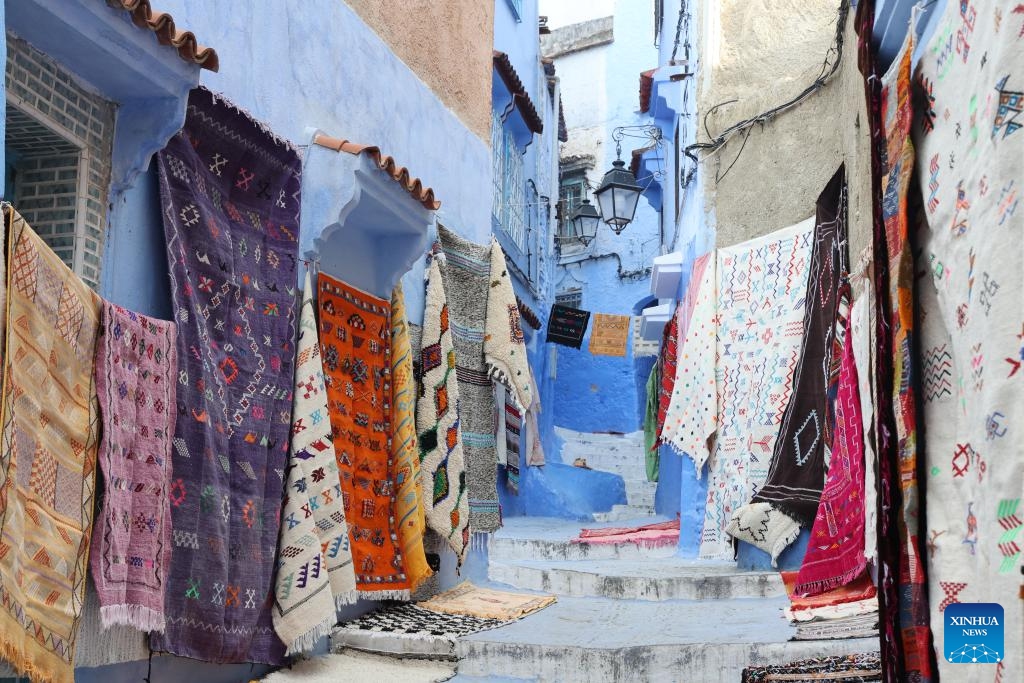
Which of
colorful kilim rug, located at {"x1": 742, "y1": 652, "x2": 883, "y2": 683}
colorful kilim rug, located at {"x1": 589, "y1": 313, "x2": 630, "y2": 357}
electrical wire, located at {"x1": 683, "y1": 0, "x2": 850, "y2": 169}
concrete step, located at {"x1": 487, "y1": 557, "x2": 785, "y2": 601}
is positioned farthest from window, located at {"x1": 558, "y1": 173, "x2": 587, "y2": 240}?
colorful kilim rug, located at {"x1": 742, "y1": 652, "x2": 883, "y2": 683}

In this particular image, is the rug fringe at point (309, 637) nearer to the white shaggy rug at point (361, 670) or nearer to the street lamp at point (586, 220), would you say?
the white shaggy rug at point (361, 670)

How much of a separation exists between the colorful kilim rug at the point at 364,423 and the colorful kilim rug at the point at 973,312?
117 inches

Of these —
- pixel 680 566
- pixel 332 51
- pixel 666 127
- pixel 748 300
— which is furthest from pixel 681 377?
pixel 666 127

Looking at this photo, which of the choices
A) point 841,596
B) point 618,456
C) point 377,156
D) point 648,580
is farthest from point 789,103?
point 618,456

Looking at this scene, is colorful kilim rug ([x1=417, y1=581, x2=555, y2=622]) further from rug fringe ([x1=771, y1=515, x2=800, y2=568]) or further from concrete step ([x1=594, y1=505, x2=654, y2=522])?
concrete step ([x1=594, y1=505, x2=654, y2=522])

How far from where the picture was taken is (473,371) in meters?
7.14

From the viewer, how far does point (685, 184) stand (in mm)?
10711

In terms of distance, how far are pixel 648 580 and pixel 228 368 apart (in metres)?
3.91

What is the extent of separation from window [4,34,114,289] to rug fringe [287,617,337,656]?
1820mm

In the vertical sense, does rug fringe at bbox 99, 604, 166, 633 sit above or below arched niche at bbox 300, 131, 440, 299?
below

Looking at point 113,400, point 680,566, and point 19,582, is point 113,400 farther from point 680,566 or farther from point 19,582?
point 680,566

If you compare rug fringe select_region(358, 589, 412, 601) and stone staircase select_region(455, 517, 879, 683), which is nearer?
stone staircase select_region(455, 517, 879, 683)

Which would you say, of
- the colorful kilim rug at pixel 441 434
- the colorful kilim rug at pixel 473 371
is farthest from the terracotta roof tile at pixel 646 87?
the colorful kilim rug at pixel 441 434

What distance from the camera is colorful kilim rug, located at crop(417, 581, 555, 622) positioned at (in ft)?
20.4
